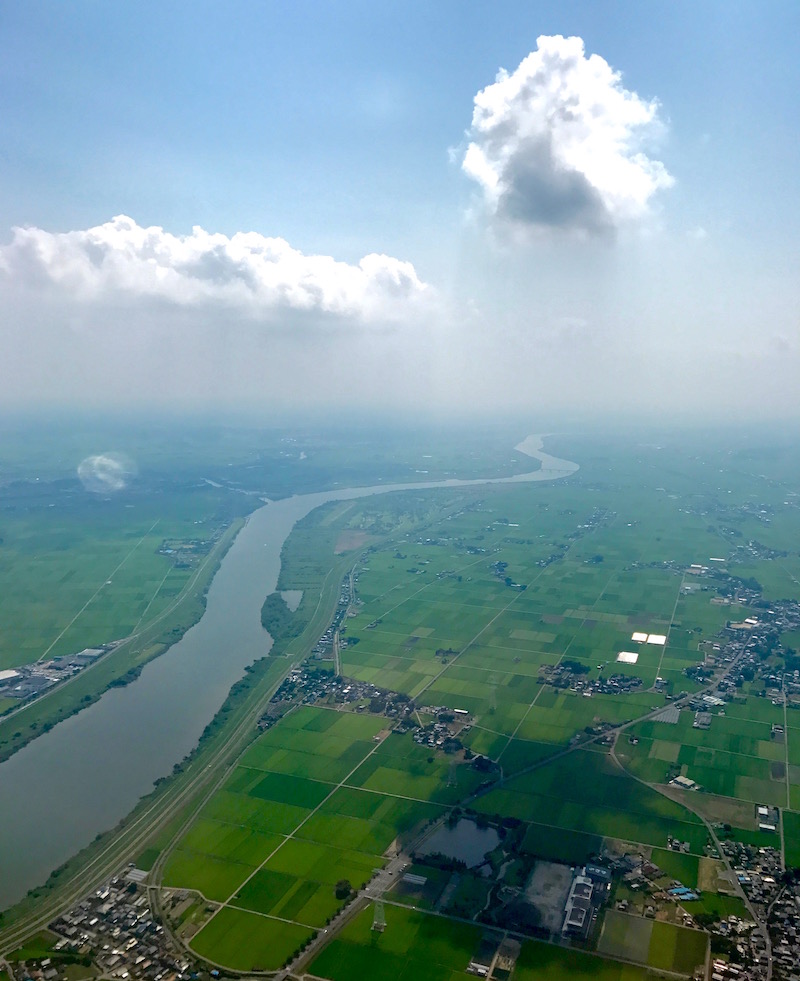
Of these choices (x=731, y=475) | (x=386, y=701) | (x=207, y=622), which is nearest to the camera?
(x=386, y=701)

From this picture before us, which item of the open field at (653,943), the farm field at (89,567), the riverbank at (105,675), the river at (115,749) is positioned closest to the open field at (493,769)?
the open field at (653,943)

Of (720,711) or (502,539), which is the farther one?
(502,539)

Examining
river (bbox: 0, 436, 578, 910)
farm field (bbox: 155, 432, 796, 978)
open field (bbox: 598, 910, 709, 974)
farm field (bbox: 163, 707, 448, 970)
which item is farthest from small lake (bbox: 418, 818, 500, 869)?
river (bbox: 0, 436, 578, 910)

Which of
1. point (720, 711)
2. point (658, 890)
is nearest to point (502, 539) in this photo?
point (720, 711)

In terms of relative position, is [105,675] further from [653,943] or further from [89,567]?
[653,943]

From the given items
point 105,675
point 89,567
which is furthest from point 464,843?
point 89,567

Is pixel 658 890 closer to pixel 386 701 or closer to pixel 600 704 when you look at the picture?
pixel 600 704

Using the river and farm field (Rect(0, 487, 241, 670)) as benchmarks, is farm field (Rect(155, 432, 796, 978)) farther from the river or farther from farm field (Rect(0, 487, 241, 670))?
farm field (Rect(0, 487, 241, 670))

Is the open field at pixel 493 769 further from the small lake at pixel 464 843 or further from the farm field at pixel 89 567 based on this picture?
the farm field at pixel 89 567
